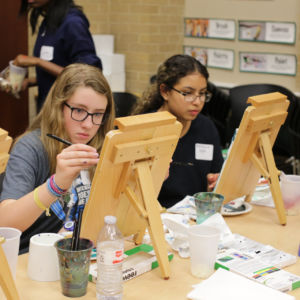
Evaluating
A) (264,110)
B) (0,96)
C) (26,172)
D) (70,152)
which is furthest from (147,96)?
(0,96)

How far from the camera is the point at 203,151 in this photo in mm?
2855

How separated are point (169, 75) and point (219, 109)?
188 cm

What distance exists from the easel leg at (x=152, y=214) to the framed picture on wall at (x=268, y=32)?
3487 millimetres

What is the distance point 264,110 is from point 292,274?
2.34ft

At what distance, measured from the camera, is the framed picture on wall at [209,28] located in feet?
17.0

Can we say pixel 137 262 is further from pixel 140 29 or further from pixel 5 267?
pixel 140 29

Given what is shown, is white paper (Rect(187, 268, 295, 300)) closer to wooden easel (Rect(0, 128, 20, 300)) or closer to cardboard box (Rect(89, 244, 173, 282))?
cardboard box (Rect(89, 244, 173, 282))

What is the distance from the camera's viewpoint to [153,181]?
1.79m

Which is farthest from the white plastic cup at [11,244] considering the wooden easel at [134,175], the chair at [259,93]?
the chair at [259,93]

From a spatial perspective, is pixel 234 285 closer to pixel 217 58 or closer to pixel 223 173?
pixel 223 173

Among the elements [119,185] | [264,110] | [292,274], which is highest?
[264,110]

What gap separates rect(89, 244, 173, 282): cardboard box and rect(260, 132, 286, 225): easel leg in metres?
0.59

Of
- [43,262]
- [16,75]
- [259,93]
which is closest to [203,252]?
[43,262]

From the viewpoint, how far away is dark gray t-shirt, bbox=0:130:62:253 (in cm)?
194
